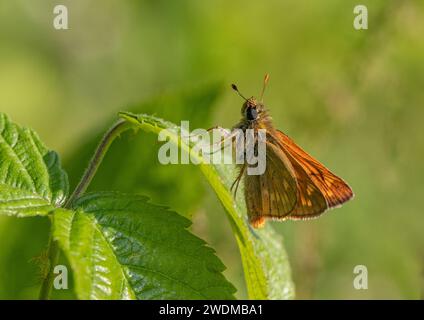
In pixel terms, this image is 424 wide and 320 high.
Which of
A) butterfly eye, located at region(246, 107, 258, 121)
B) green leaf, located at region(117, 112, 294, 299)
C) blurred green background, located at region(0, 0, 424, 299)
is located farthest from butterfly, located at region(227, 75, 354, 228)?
green leaf, located at region(117, 112, 294, 299)

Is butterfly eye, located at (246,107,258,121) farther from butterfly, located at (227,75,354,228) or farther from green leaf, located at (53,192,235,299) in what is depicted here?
green leaf, located at (53,192,235,299)

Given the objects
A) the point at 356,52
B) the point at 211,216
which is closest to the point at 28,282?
the point at 211,216

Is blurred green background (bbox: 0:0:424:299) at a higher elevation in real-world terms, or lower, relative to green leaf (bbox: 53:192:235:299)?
higher

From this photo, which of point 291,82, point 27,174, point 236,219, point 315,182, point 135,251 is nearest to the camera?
point 135,251

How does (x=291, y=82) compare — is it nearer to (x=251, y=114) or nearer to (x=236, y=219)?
(x=251, y=114)

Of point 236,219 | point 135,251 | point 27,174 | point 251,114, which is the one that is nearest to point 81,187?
point 27,174

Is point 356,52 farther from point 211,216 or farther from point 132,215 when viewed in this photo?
point 132,215
